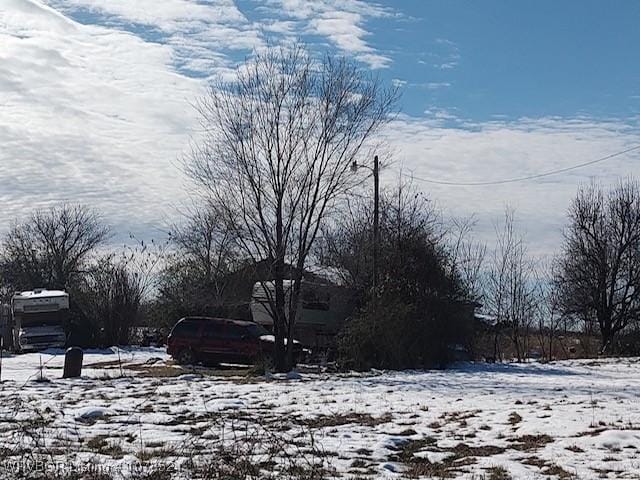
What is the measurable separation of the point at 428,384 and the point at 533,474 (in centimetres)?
1073

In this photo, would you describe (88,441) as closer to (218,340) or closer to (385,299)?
(385,299)

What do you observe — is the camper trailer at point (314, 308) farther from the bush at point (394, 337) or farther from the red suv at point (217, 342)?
the bush at point (394, 337)

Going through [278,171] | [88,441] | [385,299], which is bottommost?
[88,441]

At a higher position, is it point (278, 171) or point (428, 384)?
point (278, 171)

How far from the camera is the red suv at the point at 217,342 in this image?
100ft

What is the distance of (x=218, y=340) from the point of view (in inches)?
1210

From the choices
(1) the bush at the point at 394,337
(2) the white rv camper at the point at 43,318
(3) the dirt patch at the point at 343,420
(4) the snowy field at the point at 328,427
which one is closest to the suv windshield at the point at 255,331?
(1) the bush at the point at 394,337

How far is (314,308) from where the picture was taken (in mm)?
34344

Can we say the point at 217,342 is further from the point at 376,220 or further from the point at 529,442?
the point at 529,442

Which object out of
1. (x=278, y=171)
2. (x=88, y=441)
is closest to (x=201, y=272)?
(x=278, y=171)

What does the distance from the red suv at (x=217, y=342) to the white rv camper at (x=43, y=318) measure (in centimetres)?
1341

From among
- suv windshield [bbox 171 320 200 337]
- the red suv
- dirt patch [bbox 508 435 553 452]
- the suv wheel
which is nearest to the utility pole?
the red suv

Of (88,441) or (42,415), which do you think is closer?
(88,441)

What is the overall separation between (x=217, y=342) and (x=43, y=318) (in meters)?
15.6
